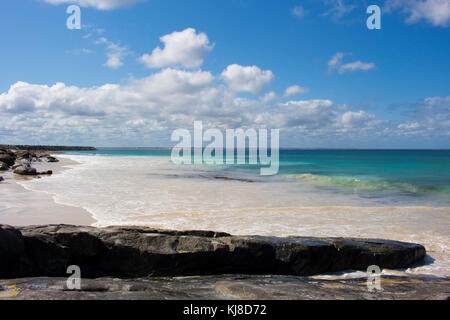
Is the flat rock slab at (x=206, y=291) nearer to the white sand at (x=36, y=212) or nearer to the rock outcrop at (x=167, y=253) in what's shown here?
the rock outcrop at (x=167, y=253)

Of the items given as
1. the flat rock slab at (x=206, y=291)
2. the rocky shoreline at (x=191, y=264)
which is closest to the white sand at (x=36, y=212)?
the rocky shoreline at (x=191, y=264)

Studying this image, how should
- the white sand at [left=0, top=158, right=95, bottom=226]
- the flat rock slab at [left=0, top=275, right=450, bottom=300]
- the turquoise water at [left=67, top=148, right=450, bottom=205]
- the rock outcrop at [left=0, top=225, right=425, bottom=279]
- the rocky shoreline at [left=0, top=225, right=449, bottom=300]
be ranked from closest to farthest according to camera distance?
the flat rock slab at [left=0, top=275, right=450, bottom=300] < the rocky shoreline at [left=0, top=225, right=449, bottom=300] < the rock outcrop at [left=0, top=225, right=425, bottom=279] < the white sand at [left=0, top=158, right=95, bottom=226] < the turquoise water at [left=67, top=148, right=450, bottom=205]

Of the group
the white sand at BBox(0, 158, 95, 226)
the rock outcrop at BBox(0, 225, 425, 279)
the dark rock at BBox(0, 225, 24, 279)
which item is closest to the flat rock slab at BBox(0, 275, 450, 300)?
the dark rock at BBox(0, 225, 24, 279)

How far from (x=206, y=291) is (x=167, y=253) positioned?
1.69 meters

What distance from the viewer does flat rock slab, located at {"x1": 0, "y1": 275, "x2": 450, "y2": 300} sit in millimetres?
3994

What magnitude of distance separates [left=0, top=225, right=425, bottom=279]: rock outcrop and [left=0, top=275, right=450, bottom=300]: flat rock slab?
3.05ft

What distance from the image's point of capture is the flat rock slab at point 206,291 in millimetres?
3994

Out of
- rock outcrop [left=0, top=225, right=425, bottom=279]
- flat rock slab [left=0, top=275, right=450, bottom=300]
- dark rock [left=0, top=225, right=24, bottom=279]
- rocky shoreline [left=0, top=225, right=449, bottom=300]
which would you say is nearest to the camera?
flat rock slab [left=0, top=275, right=450, bottom=300]

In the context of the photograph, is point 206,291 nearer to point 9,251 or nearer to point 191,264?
point 191,264

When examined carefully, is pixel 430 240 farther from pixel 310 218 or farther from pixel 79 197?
pixel 79 197

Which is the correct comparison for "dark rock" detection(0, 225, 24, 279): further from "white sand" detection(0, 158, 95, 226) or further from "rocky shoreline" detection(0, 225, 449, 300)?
"white sand" detection(0, 158, 95, 226)

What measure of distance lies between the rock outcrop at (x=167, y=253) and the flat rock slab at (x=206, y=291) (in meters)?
Answer: 0.93

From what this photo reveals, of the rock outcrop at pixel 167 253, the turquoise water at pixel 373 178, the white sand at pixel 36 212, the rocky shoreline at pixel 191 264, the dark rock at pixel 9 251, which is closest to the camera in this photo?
the rocky shoreline at pixel 191 264
